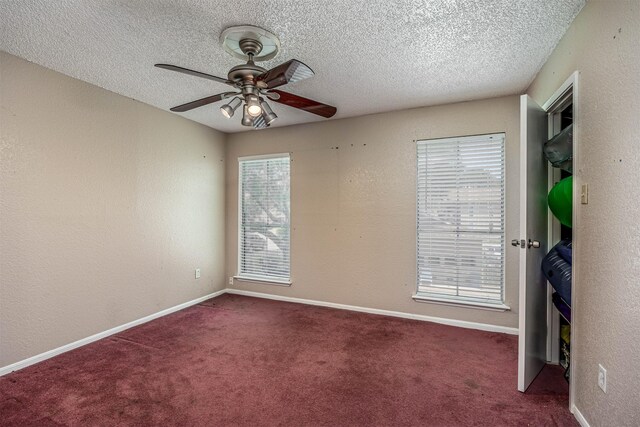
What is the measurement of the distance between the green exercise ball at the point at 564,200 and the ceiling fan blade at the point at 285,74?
177cm

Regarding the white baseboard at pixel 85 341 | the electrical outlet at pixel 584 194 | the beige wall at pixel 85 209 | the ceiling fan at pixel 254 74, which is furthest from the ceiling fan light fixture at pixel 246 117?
the white baseboard at pixel 85 341

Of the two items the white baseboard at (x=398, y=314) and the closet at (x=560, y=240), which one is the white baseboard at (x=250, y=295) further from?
the closet at (x=560, y=240)

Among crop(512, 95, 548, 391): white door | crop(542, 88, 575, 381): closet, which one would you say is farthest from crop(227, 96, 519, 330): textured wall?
crop(512, 95, 548, 391): white door

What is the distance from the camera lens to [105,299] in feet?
10.0

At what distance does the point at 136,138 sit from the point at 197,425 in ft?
9.34

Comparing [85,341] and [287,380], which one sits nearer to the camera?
[287,380]

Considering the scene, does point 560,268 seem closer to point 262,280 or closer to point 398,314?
point 398,314

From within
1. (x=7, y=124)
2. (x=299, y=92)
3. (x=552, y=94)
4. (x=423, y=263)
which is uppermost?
(x=299, y=92)

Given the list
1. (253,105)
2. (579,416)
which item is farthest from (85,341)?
(579,416)

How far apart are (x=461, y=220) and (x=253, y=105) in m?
2.46

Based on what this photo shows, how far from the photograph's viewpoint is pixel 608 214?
5.13 feet

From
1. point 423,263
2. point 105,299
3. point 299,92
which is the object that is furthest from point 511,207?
point 105,299

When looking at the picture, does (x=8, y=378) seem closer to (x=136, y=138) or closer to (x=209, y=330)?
(x=209, y=330)

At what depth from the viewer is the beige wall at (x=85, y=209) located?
2428 millimetres
